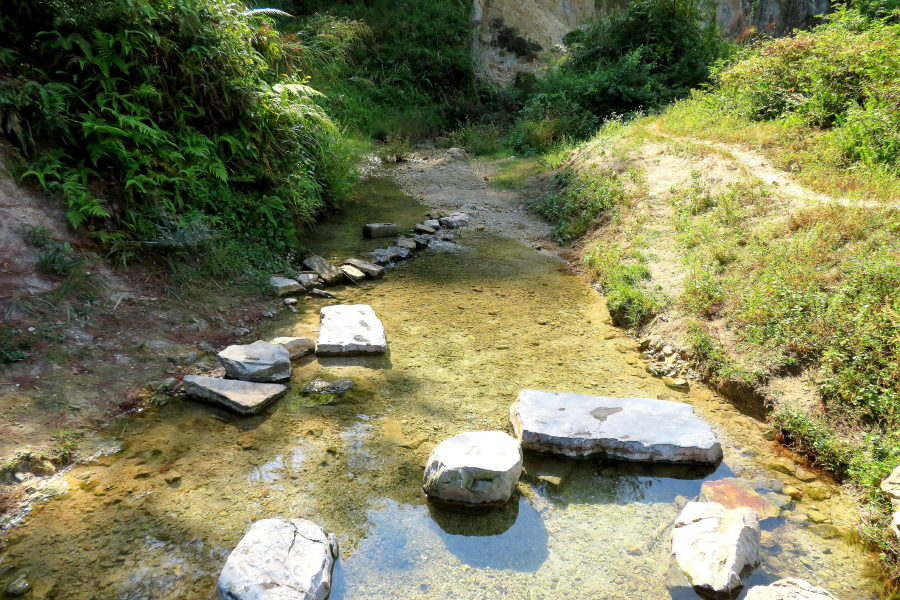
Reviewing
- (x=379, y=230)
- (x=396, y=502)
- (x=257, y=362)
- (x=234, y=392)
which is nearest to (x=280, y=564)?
(x=396, y=502)

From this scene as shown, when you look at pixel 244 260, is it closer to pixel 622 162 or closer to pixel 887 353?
pixel 887 353

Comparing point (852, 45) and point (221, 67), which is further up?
point (852, 45)

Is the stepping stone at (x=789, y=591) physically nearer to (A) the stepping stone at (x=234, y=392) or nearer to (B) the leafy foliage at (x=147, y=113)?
(A) the stepping stone at (x=234, y=392)

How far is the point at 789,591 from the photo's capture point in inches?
90.4

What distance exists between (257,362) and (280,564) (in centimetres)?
194

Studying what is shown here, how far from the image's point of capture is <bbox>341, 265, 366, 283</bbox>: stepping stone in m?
6.06

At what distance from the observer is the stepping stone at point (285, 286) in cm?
542

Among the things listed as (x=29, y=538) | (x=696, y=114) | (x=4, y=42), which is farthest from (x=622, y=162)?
(x=29, y=538)

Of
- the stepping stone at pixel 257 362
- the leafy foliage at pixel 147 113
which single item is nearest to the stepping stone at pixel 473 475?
the stepping stone at pixel 257 362

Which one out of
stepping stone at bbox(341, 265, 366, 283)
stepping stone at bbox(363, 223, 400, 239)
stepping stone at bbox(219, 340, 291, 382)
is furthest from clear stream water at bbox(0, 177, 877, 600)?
stepping stone at bbox(363, 223, 400, 239)

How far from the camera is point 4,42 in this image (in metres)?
4.53

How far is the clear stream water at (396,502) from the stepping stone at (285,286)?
0.86m

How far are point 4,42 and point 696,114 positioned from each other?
9903 millimetres

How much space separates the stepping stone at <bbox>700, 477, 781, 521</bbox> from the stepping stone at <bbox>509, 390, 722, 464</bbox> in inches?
8.5
